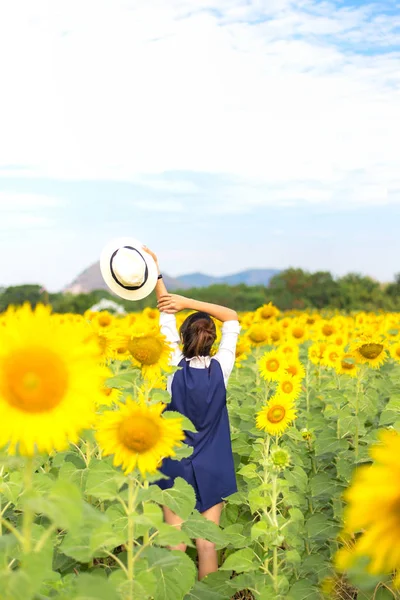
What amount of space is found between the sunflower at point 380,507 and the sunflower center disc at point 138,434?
4.28 ft

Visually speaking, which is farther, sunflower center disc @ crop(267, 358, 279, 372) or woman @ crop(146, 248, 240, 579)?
sunflower center disc @ crop(267, 358, 279, 372)

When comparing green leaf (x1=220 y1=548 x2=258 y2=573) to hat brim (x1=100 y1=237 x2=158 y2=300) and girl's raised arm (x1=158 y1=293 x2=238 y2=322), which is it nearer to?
girl's raised arm (x1=158 y1=293 x2=238 y2=322)

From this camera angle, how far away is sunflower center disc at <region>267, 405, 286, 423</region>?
195 inches

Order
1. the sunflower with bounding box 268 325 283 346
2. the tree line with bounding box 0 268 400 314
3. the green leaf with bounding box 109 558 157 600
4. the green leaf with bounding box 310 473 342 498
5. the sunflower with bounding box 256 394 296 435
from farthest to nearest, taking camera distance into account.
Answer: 1. the tree line with bounding box 0 268 400 314
2. the sunflower with bounding box 268 325 283 346
3. the green leaf with bounding box 310 473 342 498
4. the sunflower with bounding box 256 394 296 435
5. the green leaf with bounding box 109 558 157 600

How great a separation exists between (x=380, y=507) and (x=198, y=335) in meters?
3.23

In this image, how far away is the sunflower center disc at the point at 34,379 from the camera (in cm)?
198

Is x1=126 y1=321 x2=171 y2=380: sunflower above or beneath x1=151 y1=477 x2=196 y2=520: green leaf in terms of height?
above

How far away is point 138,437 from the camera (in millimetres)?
2662

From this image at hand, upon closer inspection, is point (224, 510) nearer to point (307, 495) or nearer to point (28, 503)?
point (307, 495)

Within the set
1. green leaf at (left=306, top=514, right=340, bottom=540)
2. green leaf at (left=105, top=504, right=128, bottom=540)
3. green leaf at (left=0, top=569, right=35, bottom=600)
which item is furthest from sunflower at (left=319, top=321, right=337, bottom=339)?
green leaf at (left=0, top=569, right=35, bottom=600)

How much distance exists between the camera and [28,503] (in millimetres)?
1869

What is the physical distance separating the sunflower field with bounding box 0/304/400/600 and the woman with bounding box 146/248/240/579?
0.55ft

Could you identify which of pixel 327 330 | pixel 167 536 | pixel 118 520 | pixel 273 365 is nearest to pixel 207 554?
pixel 118 520

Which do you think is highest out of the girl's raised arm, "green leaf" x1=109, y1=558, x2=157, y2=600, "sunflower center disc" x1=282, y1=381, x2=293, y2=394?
the girl's raised arm
